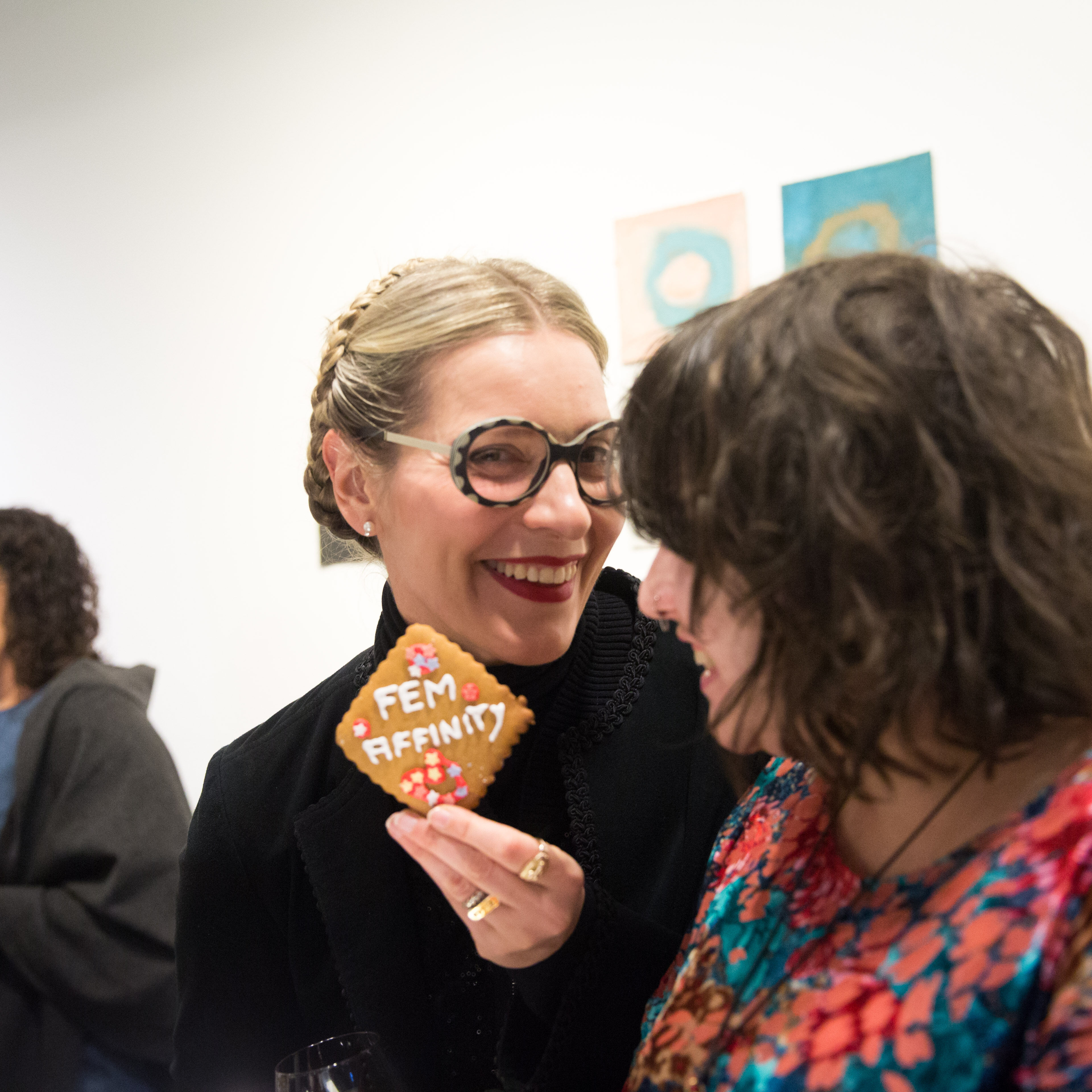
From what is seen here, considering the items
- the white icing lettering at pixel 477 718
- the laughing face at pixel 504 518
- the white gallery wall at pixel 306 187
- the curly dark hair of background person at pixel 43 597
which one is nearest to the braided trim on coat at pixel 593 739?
the laughing face at pixel 504 518

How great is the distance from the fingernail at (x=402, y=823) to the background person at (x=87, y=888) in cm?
135

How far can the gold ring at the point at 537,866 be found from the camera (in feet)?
3.52

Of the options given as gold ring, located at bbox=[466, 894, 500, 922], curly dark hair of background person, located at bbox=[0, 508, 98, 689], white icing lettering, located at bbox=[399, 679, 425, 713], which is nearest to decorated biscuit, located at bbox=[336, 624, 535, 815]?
white icing lettering, located at bbox=[399, 679, 425, 713]

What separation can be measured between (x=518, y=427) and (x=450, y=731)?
41 cm

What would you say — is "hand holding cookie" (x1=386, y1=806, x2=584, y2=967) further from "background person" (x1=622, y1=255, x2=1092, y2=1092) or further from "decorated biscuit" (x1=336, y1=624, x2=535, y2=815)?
"background person" (x1=622, y1=255, x2=1092, y2=1092)

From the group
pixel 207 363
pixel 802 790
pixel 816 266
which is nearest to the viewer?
pixel 816 266

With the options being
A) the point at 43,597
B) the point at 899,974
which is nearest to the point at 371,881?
the point at 899,974

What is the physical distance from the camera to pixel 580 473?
139 centimetres

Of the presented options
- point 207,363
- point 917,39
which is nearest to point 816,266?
point 917,39

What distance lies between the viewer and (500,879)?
1.07 metres

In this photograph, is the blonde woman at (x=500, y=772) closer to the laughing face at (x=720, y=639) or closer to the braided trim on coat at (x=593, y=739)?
the braided trim on coat at (x=593, y=739)

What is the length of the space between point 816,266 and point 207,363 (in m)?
2.31

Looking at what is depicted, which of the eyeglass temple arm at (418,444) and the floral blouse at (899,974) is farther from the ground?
the eyeglass temple arm at (418,444)

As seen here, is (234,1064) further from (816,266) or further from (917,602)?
(816,266)
